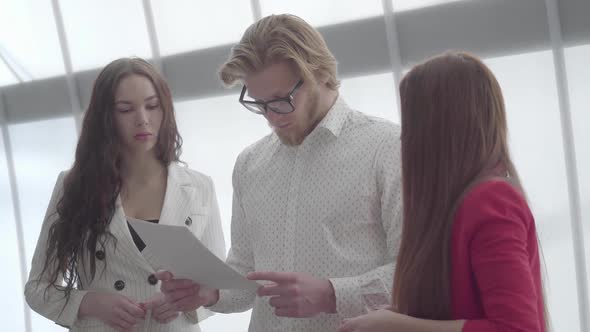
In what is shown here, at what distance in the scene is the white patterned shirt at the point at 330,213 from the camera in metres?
2.38

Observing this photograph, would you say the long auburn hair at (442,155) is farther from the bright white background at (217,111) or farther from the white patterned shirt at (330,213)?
the bright white background at (217,111)

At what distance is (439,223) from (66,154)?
242 inches

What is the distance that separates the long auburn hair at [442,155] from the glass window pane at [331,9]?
3339 mm

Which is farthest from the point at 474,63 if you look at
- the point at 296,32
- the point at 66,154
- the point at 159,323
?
the point at 66,154

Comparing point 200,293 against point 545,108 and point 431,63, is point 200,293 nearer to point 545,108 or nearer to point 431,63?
point 431,63

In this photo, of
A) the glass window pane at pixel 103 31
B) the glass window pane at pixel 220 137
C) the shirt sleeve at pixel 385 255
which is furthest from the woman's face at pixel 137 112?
the glass window pane at pixel 103 31

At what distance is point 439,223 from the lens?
170 centimetres

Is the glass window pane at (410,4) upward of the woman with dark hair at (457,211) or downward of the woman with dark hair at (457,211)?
upward

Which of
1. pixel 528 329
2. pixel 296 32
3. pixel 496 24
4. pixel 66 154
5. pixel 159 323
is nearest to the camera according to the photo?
pixel 528 329

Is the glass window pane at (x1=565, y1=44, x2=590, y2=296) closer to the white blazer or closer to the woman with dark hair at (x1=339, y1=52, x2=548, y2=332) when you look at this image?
the white blazer

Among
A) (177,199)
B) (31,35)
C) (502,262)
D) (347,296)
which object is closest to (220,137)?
(31,35)

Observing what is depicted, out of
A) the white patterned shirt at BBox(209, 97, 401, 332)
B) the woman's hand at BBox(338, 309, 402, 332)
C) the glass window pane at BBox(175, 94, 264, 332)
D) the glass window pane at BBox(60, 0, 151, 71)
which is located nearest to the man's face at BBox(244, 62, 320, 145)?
the white patterned shirt at BBox(209, 97, 401, 332)

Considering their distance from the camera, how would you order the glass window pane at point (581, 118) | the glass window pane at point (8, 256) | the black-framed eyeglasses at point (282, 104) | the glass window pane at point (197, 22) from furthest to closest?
the glass window pane at point (8, 256)
the glass window pane at point (197, 22)
the glass window pane at point (581, 118)
the black-framed eyeglasses at point (282, 104)

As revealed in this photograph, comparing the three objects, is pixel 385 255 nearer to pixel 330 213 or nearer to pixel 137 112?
pixel 330 213
